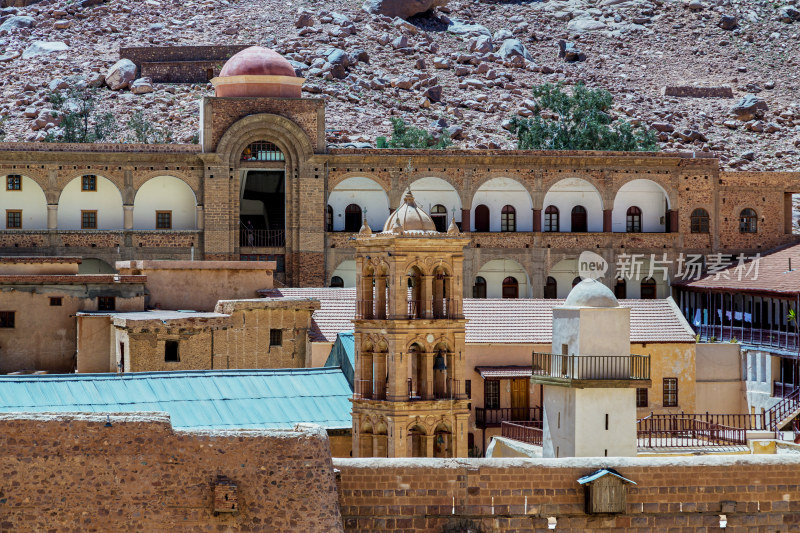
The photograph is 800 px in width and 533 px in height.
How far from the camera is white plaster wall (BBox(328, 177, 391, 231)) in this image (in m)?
55.6

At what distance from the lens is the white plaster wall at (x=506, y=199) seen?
56781 millimetres

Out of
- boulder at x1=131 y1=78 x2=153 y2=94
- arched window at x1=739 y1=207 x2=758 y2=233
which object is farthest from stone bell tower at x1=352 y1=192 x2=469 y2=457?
boulder at x1=131 y1=78 x2=153 y2=94

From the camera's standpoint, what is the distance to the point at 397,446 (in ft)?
94.6

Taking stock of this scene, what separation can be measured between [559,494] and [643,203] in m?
36.4

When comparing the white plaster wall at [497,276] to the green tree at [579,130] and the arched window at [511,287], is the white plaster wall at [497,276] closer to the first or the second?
the arched window at [511,287]

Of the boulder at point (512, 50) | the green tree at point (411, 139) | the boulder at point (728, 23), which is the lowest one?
the green tree at point (411, 139)

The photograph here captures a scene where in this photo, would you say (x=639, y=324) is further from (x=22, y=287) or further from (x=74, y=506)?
(x=74, y=506)

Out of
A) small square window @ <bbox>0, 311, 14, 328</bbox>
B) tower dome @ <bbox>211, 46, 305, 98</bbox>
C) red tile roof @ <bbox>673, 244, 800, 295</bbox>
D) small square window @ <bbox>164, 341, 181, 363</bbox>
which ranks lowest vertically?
small square window @ <bbox>164, 341, 181, 363</bbox>

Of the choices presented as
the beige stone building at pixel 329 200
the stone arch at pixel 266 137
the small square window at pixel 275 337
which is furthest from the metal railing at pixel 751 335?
the stone arch at pixel 266 137

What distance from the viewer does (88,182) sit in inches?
2148

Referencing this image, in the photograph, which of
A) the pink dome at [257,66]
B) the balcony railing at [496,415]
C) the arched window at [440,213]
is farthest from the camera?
the arched window at [440,213]

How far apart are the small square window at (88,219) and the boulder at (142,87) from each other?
30628 mm

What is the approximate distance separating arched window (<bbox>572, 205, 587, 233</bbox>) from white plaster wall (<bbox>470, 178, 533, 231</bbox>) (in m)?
1.69

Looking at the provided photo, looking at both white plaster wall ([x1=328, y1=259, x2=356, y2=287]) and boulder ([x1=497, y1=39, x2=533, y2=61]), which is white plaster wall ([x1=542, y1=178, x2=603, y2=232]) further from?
boulder ([x1=497, y1=39, x2=533, y2=61])
